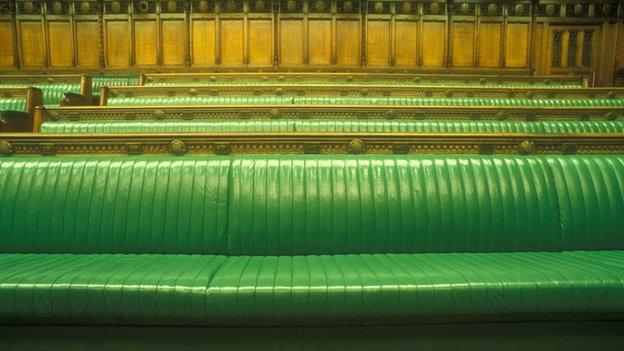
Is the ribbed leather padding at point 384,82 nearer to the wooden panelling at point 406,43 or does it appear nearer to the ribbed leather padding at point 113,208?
the wooden panelling at point 406,43

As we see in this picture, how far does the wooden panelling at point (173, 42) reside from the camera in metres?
7.12

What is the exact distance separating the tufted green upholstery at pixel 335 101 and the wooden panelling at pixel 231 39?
292 cm

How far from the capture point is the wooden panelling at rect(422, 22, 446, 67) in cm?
720

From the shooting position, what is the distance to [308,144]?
229cm

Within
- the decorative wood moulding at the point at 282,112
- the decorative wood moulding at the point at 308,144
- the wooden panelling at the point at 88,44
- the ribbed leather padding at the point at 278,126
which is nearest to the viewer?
the decorative wood moulding at the point at 308,144

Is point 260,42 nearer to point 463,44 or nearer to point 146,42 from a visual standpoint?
point 146,42


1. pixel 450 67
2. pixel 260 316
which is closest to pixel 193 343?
pixel 260 316

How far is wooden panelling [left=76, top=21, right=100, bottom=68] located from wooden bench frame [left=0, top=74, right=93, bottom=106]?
123 centimetres

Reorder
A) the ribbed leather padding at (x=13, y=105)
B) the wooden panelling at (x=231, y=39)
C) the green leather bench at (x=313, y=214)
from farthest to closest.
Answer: the wooden panelling at (x=231, y=39) < the ribbed leather padding at (x=13, y=105) < the green leather bench at (x=313, y=214)

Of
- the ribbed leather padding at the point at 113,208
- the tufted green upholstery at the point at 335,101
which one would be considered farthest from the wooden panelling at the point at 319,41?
the ribbed leather padding at the point at 113,208

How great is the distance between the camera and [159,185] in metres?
2.07

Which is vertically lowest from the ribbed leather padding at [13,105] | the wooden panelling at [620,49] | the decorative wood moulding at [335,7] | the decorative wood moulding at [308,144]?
the decorative wood moulding at [308,144]

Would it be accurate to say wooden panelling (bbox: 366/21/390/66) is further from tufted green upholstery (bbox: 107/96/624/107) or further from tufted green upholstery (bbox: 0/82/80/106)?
tufted green upholstery (bbox: 0/82/80/106)

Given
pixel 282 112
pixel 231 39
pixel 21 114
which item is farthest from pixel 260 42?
pixel 21 114
